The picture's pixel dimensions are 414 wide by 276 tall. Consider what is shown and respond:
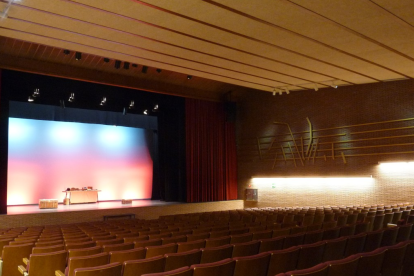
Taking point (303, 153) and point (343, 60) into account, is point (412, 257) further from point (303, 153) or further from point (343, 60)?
point (303, 153)

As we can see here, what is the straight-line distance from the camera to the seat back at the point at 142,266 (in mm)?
2973

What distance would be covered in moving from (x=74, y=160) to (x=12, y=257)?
11.5 metres

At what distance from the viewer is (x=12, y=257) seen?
4.57 m

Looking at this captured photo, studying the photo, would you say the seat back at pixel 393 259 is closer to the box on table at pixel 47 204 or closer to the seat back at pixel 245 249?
the seat back at pixel 245 249

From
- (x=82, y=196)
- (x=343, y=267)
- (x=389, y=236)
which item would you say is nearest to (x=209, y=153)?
(x=82, y=196)

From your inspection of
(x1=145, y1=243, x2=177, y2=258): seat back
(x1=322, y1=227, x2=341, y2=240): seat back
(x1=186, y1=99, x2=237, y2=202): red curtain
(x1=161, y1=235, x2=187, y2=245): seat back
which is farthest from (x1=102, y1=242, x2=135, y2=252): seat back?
(x1=186, y1=99, x2=237, y2=202): red curtain

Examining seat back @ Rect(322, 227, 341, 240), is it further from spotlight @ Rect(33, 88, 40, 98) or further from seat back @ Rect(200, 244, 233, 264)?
spotlight @ Rect(33, 88, 40, 98)

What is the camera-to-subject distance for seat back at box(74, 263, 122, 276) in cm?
276

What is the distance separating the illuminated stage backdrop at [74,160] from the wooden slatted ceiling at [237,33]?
7277mm

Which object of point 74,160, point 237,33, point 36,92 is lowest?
point 74,160

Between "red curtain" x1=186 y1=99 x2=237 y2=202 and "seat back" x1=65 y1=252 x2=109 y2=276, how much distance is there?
11.8m

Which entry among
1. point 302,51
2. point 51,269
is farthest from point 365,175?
point 51,269

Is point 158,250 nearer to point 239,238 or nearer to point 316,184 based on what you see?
point 239,238

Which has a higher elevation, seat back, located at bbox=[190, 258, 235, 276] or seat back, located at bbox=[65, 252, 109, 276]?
seat back, located at bbox=[190, 258, 235, 276]
